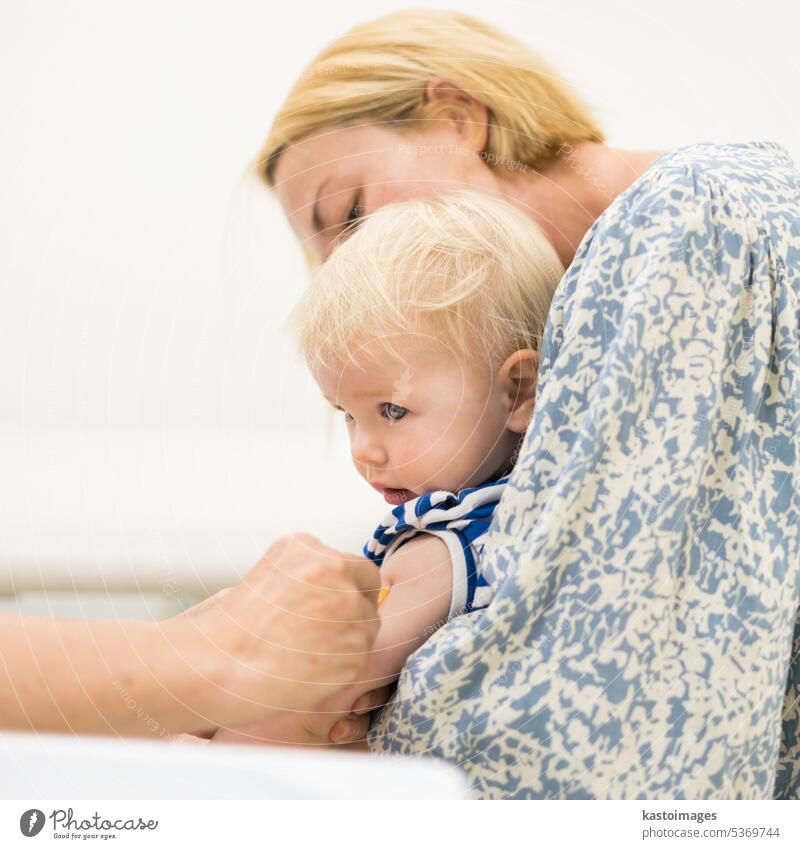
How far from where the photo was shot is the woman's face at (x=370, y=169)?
0.78 meters

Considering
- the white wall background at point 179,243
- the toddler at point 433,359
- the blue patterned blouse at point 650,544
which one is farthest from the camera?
the white wall background at point 179,243

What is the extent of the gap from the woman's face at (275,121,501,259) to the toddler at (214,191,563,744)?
0.39 feet

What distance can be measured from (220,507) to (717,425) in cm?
39

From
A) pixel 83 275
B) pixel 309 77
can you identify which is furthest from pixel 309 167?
pixel 83 275

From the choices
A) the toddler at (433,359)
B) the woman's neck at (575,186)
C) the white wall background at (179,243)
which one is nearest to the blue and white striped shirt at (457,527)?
the toddler at (433,359)

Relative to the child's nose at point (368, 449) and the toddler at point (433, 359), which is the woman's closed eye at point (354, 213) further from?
the child's nose at point (368, 449)

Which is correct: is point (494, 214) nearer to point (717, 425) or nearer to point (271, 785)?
point (717, 425)

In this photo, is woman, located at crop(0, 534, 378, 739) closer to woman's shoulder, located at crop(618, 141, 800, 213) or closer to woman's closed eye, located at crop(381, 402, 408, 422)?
woman's closed eye, located at crop(381, 402, 408, 422)

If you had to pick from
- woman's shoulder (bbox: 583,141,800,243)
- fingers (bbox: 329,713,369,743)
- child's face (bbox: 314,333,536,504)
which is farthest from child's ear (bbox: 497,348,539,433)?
fingers (bbox: 329,713,369,743)

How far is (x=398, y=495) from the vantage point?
0.67 m

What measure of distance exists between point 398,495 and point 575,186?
0.32 m

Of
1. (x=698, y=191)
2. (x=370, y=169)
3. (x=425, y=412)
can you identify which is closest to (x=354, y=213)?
(x=370, y=169)

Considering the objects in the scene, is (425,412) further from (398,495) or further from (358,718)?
(358,718)

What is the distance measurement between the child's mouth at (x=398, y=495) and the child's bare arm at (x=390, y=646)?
83 mm
